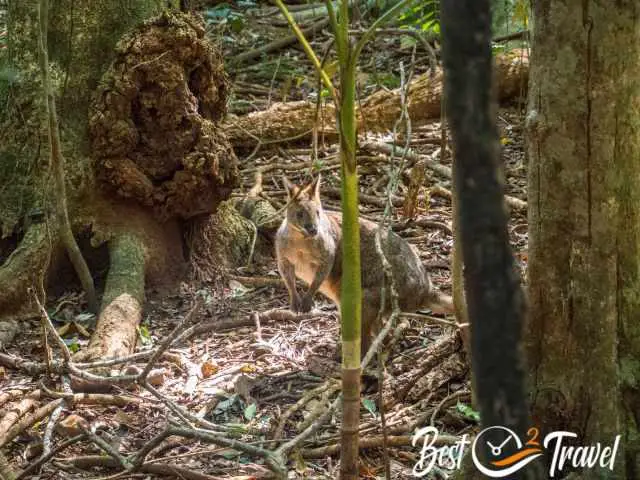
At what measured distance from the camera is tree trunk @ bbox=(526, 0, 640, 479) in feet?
8.87

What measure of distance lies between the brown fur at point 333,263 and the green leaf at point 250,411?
3.22 ft

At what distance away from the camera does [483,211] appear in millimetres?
676

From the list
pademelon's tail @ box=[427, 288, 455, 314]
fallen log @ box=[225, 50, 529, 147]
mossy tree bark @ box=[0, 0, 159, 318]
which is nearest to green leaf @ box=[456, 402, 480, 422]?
pademelon's tail @ box=[427, 288, 455, 314]

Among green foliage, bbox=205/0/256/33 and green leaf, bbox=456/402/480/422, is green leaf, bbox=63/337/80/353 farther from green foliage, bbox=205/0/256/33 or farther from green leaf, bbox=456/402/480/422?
green foliage, bbox=205/0/256/33

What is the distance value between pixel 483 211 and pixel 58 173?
4422 millimetres

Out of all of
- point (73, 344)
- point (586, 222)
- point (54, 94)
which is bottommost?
point (73, 344)

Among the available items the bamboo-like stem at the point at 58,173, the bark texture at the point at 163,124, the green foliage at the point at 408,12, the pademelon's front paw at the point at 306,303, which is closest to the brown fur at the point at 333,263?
the pademelon's front paw at the point at 306,303

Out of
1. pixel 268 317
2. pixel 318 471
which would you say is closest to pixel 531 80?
pixel 318 471

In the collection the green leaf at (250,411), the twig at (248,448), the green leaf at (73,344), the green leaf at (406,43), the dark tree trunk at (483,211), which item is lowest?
the green leaf at (250,411)

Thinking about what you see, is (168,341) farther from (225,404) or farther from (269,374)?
(269,374)

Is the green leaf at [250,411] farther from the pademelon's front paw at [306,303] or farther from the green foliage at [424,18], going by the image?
the green foliage at [424,18]

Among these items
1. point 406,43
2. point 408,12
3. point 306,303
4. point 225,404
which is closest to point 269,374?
point 225,404

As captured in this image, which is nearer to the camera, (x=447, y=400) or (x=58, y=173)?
(x=447, y=400)

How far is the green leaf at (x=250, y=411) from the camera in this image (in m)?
4.29
